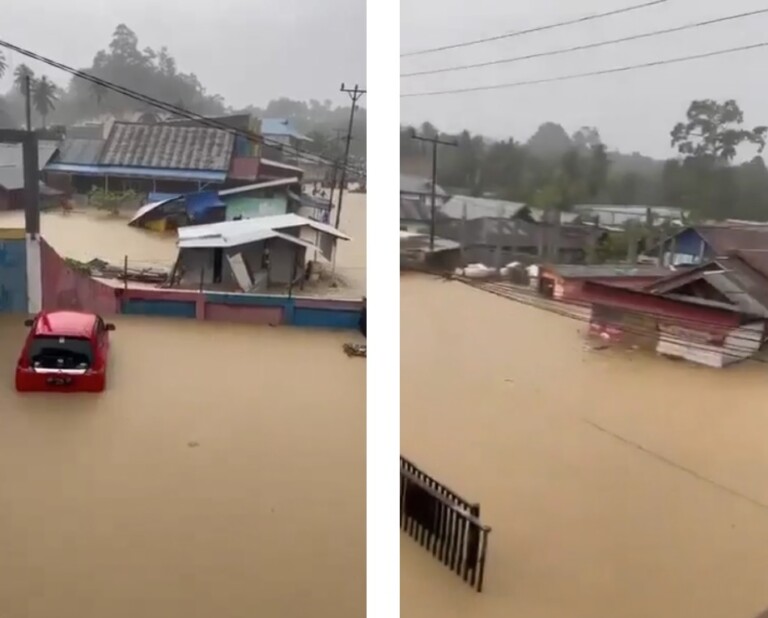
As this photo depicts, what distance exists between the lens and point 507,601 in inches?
59.2

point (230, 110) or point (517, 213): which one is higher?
point (230, 110)

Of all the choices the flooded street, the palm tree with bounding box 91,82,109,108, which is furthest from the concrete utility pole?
the palm tree with bounding box 91,82,109,108

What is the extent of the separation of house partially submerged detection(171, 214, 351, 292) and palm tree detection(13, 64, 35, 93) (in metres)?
0.38

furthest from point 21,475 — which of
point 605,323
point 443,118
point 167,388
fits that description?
point 605,323

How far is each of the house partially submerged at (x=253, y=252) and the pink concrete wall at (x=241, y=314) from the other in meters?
0.04

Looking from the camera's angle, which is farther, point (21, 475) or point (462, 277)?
point (462, 277)

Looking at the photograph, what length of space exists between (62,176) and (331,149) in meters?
0.50

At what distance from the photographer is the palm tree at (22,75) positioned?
1.39 metres

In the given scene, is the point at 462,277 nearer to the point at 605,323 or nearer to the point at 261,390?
the point at 605,323

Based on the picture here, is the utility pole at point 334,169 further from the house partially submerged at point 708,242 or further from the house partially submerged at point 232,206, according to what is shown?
the house partially submerged at point 708,242

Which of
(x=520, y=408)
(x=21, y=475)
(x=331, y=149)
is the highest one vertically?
(x=331, y=149)

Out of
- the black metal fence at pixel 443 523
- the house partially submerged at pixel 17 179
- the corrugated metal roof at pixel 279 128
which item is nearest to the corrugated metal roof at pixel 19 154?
the house partially submerged at pixel 17 179

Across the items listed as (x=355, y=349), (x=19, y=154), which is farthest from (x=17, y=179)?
(x=355, y=349)

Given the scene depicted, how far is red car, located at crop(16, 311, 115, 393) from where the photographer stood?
1.43 meters
